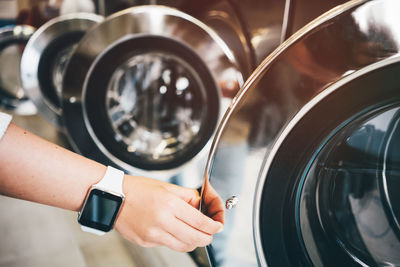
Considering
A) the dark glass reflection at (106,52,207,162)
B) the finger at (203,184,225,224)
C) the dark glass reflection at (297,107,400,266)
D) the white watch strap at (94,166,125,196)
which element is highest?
the dark glass reflection at (106,52,207,162)

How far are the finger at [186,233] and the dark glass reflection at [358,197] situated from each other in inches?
5.1

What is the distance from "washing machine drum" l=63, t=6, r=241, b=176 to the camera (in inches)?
28.9

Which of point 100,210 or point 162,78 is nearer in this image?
point 100,210

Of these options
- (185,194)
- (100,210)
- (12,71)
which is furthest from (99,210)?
(12,71)

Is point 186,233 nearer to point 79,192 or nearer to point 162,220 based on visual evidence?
point 162,220

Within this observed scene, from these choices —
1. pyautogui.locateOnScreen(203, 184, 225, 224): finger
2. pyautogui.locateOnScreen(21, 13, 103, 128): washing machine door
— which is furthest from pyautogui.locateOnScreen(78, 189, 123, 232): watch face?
pyautogui.locateOnScreen(21, 13, 103, 128): washing machine door

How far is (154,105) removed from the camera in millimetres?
930

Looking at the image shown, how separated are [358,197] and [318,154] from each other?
0.47 feet

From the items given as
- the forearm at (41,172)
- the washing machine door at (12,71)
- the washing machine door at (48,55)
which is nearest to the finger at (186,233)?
the forearm at (41,172)

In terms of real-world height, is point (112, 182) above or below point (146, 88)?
below

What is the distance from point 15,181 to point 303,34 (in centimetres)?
39

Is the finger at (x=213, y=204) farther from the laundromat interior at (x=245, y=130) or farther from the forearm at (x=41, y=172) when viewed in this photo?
the forearm at (x=41, y=172)

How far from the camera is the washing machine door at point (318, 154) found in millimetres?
327

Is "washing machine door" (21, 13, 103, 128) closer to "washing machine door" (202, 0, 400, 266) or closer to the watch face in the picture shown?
→ the watch face
